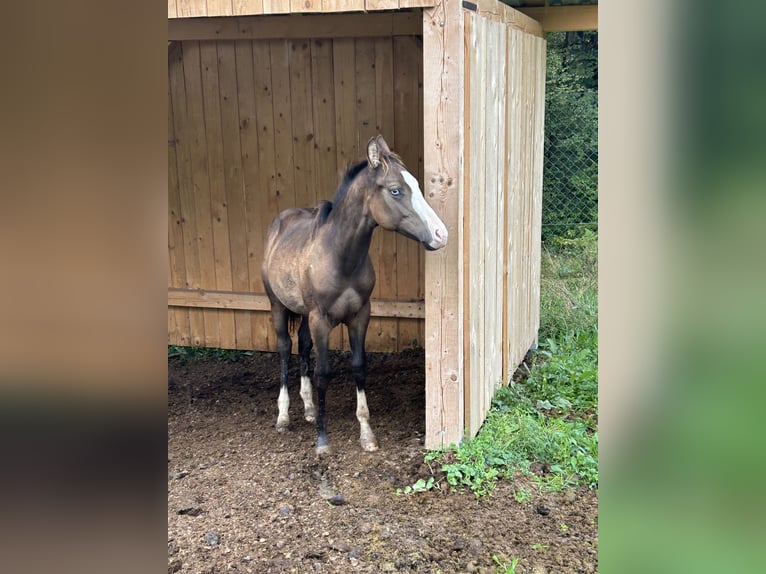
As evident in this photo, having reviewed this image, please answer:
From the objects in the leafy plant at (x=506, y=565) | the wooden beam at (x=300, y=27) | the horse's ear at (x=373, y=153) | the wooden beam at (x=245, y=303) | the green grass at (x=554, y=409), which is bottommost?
the leafy plant at (x=506, y=565)

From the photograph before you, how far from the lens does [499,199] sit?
509 cm

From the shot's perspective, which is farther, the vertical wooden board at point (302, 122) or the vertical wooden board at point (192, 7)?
the vertical wooden board at point (302, 122)

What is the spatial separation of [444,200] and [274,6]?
160cm

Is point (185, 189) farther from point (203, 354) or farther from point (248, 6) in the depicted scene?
point (248, 6)

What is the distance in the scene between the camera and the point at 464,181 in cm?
422

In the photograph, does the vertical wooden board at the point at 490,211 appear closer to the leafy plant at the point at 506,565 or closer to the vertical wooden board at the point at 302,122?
the leafy plant at the point at 506,565

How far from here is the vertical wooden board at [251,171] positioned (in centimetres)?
667

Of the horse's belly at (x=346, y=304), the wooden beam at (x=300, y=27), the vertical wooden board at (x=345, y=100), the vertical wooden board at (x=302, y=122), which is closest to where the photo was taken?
the horse's belly at (x=346, y=304)

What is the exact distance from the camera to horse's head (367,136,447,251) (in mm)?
3957

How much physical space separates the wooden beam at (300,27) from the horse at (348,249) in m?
2.03

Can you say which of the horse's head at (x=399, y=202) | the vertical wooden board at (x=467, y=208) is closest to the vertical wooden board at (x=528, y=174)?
the vertical wooden board at (x=467, y=208)

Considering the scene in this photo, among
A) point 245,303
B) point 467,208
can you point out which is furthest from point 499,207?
point 245,303

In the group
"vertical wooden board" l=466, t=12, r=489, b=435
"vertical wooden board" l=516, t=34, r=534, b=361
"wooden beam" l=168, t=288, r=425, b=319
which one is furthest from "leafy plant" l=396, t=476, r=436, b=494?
"wooden beam" l=168, t=288, r=425, b=319
